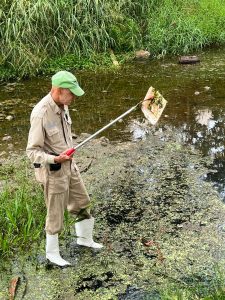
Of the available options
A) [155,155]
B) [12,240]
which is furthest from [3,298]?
[155,155]

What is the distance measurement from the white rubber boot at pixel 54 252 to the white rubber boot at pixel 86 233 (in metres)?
0.30

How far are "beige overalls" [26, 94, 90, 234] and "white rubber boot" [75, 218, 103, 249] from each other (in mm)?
193

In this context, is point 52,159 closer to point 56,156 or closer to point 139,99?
point 56,156

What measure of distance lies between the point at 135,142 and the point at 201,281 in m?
3.17

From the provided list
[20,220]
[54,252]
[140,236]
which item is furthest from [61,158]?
[140,236]

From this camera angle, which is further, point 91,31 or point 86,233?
point 91,31

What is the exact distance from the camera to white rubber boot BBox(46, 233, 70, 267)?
3.93 m

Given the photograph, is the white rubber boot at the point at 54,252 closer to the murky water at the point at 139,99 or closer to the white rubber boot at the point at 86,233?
the white rubber boot at the point at 86,233

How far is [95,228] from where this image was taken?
460 cm

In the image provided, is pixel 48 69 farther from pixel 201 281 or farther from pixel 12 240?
pixel 201 281

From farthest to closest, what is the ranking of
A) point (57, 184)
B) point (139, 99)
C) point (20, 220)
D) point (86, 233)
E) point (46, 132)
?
1. point (139, 99)
2. point (20, 220)
3. point (86, 233)
4. point (57, 184)
5. point (46, 132)

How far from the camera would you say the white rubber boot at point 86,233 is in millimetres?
4180

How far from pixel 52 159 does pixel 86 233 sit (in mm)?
963

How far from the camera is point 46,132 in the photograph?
360 cm
